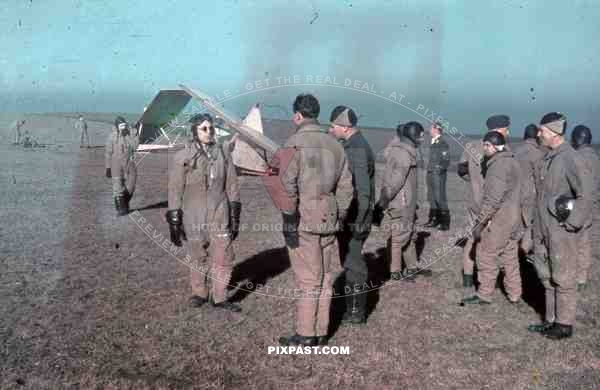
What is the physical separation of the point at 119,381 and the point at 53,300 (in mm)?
2483

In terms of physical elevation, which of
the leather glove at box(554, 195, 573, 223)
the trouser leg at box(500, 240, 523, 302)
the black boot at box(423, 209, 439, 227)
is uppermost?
the leather glove at box(554, 195, 573, 223)

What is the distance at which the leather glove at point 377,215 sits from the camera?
22.6ft

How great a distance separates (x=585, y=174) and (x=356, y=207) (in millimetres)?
2387

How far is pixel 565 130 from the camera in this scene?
5.55m

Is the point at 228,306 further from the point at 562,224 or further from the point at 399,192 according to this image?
the point at 562,224

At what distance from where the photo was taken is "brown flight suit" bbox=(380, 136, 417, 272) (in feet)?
24.7

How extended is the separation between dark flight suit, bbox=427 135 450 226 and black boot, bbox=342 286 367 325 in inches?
256

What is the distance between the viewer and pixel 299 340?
5297 mm

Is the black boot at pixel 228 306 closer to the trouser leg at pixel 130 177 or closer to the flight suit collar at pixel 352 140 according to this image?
the flight suit collar at pixel 352 140

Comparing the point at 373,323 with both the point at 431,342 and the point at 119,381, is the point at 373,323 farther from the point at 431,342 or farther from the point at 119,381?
the point at 119,381

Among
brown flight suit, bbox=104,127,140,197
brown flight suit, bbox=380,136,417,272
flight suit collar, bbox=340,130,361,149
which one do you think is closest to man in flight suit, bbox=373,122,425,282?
brown flight suit, bbox=380,136,417,272

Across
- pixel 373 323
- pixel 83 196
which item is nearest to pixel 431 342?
pixel 373 323

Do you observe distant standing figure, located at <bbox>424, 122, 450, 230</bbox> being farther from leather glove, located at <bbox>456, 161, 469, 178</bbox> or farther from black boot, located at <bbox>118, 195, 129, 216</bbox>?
black boot, located at <bbox>118, 195, 129, 216</bbox>

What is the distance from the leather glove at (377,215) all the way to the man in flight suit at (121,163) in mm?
6821
